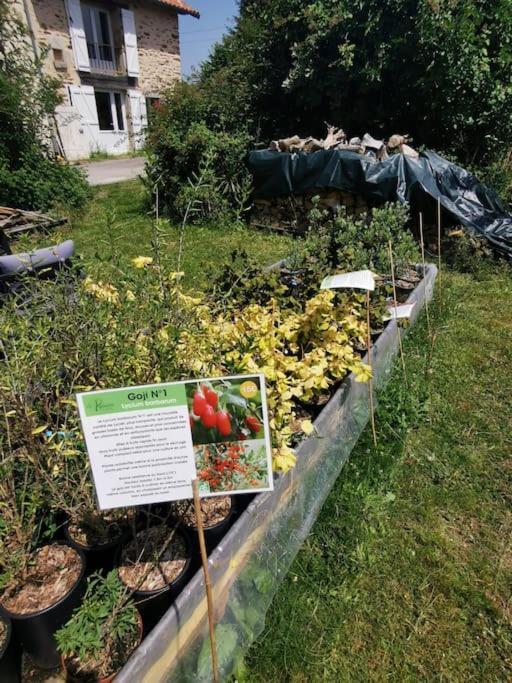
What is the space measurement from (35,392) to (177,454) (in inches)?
29.9

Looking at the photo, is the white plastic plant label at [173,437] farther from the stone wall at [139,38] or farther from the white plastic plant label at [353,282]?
the stone wall at [139,38]

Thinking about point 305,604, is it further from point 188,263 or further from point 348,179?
point 348,179

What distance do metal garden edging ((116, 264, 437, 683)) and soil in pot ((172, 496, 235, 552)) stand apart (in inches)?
6.0

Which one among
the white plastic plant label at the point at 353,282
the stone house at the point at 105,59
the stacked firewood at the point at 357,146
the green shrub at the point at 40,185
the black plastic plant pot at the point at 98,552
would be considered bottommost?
the black plastic plant pot at the point at 98,552

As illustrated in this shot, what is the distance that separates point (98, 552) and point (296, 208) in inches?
236

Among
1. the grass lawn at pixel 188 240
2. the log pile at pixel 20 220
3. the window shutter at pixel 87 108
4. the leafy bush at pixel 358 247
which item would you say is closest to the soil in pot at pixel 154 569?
the leafy bush at pixel 358 247

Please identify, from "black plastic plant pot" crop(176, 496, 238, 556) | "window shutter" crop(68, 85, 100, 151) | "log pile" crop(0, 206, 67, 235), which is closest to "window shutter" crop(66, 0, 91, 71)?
"window shutter" crop(68, 85, 100, 151)

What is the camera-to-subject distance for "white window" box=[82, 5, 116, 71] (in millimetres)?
17484

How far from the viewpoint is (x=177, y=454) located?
1302 mm

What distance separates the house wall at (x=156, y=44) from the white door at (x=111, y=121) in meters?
1.37

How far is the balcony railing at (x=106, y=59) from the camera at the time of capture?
17.9 meters

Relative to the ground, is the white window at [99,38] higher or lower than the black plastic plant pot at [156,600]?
higher

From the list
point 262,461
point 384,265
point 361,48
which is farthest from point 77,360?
point 361,48

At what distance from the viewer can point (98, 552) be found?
1.70 metres
